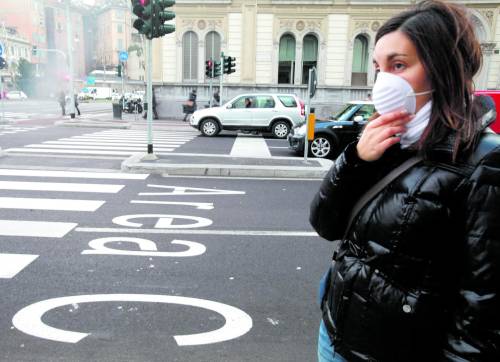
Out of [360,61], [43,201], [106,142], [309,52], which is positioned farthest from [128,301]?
[360,61]

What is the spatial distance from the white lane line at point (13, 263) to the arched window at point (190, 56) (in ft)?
78.7

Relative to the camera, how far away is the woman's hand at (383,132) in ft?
4.28

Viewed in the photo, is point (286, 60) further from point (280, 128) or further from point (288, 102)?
point (280, 128)

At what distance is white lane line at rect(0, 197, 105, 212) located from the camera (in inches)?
257

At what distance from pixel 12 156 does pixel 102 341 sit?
9689 mm

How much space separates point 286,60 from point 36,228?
23.5 meters

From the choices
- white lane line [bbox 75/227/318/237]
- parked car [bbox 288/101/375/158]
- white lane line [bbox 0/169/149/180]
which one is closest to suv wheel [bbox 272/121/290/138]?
parked car [bbox 288/101/375/158]

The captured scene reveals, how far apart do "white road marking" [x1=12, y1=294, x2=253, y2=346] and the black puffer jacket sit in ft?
6.37

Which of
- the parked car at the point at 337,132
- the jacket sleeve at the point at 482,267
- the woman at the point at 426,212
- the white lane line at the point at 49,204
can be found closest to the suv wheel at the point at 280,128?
the parked car at the point at 337,132

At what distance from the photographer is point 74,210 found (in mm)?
6465

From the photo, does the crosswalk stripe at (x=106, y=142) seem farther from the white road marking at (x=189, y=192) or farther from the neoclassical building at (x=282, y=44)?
the neoclassical building at (x=282, y=44)

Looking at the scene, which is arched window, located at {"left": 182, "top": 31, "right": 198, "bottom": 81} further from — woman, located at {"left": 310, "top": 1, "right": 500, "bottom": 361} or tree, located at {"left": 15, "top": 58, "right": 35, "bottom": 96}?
tree, located at {"left": 15, "top": 58, "right": 35, "bottom": 96}

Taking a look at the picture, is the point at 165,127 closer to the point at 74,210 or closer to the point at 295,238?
the point at 74,210

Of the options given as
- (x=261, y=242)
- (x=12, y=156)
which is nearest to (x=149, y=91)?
(x=12, y=156)
